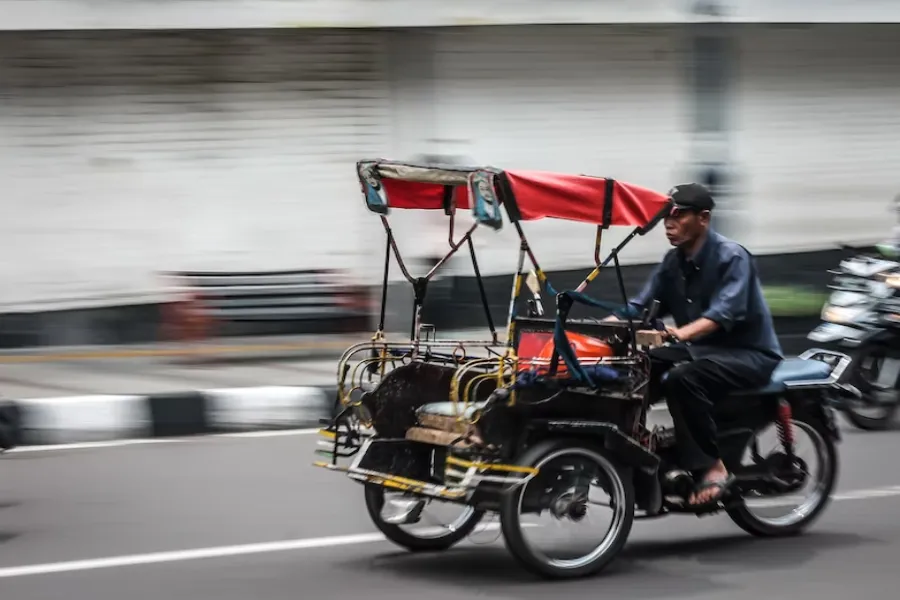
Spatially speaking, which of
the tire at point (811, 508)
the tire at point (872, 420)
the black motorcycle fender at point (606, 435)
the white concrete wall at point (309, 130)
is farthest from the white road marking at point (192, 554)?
the white concrete wall at point (309, 130)

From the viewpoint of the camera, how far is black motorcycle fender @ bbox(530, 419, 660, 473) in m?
4.95

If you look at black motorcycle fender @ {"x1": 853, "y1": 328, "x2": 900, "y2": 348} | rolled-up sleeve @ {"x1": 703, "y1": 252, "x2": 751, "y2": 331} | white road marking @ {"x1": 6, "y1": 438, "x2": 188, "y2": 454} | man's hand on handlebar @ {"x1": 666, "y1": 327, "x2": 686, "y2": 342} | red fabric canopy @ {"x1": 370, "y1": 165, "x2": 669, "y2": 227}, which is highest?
red fabric canopy @ {"x1": 370, "y1": 165, "x2": 669, "y2": 227}

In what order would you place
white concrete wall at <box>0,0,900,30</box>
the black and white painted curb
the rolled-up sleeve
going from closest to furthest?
the rolled-up sleeve < the black and white painted curb < white concrete wall at <box>0,0,900,30</box>

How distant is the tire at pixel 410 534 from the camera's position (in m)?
5.45

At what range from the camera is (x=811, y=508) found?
5.82 meters

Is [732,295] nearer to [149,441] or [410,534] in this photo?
[410,534]

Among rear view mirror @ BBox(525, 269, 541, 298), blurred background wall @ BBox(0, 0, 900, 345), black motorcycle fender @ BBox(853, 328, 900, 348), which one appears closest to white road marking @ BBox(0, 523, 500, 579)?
rear view mirror @ BBox(525, 269, 541, 298)

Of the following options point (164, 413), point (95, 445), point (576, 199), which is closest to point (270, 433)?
point (164, 413)

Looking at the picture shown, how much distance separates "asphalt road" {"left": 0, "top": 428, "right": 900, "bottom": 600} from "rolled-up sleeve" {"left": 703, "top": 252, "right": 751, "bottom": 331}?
3.36 feet

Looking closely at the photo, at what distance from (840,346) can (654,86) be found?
A: 506 centimetres

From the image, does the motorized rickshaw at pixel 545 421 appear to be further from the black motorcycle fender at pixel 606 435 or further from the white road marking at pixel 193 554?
the white road marking at pixel 193 554

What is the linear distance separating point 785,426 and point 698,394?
654 millimetres

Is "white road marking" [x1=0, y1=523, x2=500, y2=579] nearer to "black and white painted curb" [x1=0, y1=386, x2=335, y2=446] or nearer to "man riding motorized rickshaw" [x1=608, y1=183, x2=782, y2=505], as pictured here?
"man riding motorized rickshaw" [x1=608, y1=183, x2=782, y2=505]

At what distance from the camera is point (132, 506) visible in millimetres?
6539
